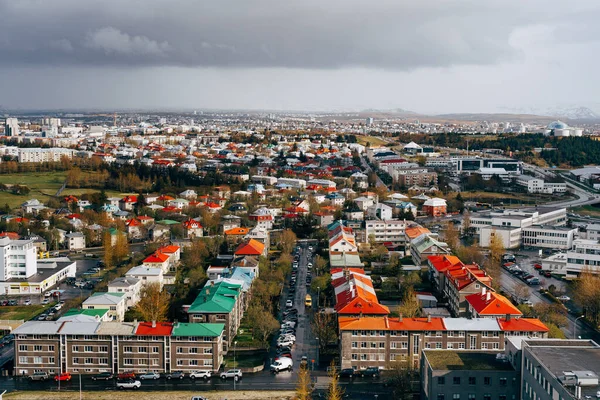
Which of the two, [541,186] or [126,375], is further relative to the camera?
[541,186]

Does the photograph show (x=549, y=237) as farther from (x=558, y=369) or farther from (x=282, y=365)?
(x=558, y=369)

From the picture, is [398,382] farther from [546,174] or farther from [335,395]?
[546,174]

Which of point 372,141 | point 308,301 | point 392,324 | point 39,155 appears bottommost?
point 308,301

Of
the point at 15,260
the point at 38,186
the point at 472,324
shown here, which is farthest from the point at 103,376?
the point at 38,186

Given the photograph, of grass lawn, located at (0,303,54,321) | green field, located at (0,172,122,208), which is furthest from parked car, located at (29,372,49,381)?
green field, located at (0,172,122,208)

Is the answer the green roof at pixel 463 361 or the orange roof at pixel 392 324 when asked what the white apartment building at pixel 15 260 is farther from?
the green roof at pixel 463 361
